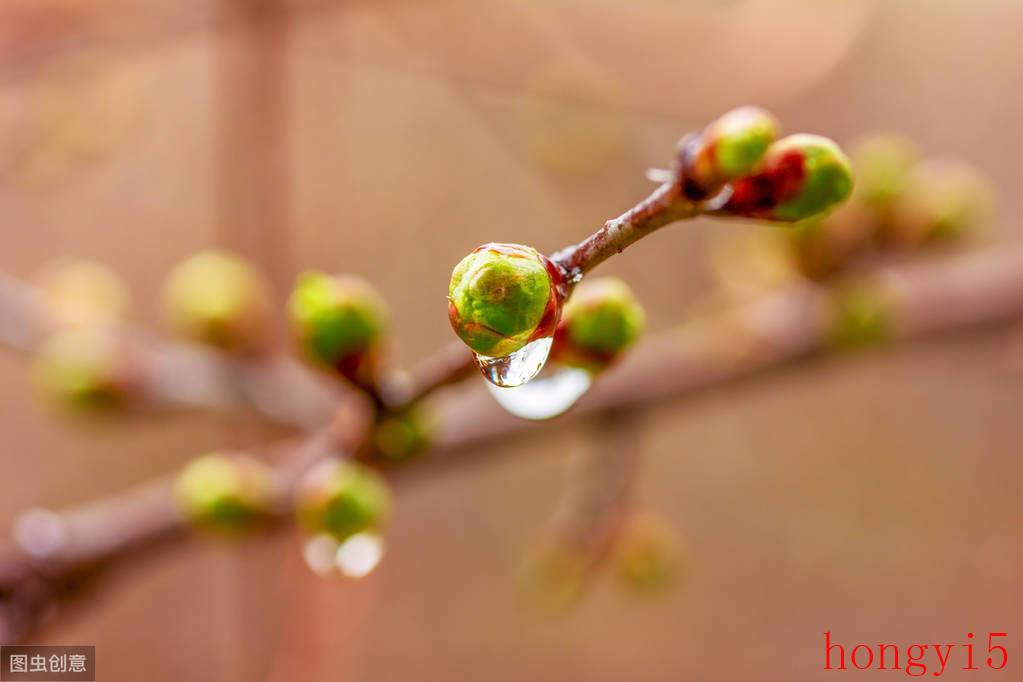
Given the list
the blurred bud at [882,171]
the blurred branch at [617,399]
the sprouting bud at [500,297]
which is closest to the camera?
the sprouting bud at [500,297]

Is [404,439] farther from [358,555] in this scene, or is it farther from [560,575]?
[560,575]

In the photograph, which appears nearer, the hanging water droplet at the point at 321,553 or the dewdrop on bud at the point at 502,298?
the dewdrop on bud at the point at 502,298

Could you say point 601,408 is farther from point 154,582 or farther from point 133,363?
point 154,582

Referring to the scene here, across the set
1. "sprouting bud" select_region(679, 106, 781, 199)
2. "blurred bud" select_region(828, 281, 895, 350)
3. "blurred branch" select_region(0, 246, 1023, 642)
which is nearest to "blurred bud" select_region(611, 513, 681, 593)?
"blurred branch" select_region(0, 246, 1023, 642)

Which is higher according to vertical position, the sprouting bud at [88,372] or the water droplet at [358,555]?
the sprouting bud at [88,372]

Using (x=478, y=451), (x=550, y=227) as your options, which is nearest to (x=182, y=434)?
(x=550, y=227)

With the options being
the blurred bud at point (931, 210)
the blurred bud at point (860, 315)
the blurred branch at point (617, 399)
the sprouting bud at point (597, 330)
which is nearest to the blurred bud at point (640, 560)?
the blurred branch at point (617, 399)

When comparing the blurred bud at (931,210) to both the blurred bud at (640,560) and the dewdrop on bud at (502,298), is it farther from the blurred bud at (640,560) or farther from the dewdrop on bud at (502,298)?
the dewdrop on bud at (502,298)
